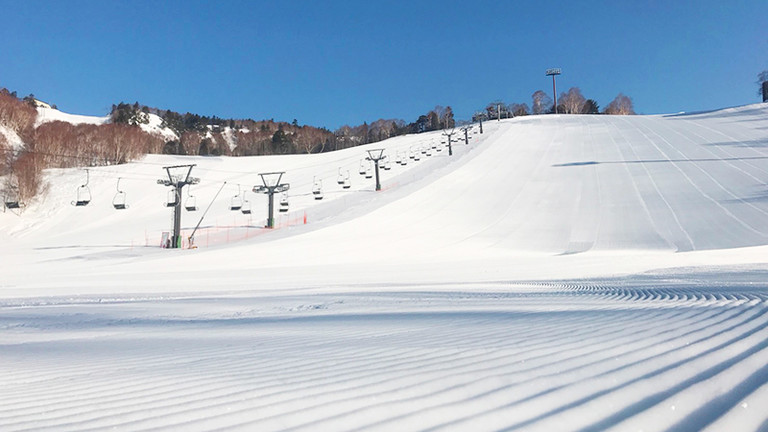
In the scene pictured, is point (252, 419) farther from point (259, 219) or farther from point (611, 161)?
point (611, 161)

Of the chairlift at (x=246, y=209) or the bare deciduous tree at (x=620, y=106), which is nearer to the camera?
the chairlift at (x=246, y=209)

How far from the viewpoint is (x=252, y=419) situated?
2.47m

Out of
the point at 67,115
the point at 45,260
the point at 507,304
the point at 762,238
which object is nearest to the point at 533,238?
the point at 762,238

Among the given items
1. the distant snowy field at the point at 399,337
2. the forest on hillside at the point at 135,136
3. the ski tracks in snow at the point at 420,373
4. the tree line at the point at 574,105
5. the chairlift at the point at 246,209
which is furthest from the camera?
the tree line at the point at 574,105

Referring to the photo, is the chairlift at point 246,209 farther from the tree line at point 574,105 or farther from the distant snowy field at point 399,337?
the tree line at point 574,105

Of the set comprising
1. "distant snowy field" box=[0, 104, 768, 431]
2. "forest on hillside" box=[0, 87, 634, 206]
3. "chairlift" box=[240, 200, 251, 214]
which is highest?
"forest on hillside" box=[0, 87, 634, 206]

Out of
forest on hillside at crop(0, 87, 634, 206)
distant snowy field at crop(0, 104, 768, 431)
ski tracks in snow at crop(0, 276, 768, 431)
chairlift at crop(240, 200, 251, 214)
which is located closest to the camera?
ski tracks in snow at crop(0, 276, 768, 431)

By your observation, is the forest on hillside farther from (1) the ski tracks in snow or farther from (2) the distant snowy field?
(1) the ski tracks in snow

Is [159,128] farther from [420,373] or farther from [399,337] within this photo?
[420,373]

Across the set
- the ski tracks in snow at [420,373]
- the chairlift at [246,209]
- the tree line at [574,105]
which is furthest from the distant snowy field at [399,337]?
the tree line at [574,105]

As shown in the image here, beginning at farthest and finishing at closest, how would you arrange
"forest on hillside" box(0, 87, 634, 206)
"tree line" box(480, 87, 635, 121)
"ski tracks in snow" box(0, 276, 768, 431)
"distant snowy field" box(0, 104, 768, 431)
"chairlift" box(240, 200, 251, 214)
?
"tree line" box(480, 87, 635, 121)
"forest on hillside" box(0, 87, 634, 206)
"chairlift" box(240, 200, 251, 214)
"distant snowy field" box(0, 104, 768, 431)
"ski tracks in snow" box(0, 276, 768, 431)

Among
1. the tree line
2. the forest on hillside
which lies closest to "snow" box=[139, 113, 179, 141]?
the forest on hillside

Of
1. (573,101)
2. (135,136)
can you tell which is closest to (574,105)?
(573,101)

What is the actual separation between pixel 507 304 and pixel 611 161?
47.1 metres
